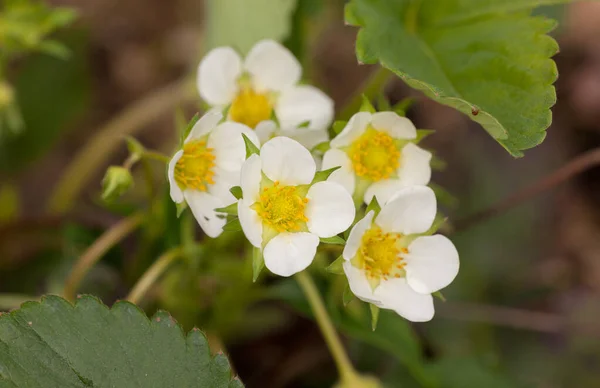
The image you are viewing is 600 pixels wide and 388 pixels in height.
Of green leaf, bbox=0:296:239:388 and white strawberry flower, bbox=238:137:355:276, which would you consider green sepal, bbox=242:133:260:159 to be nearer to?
white strawberry flower, bbox=238:137:355:276

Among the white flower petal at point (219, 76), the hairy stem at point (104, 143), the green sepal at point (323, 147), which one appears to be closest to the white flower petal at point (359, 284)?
the green sepal at point (323, 147)

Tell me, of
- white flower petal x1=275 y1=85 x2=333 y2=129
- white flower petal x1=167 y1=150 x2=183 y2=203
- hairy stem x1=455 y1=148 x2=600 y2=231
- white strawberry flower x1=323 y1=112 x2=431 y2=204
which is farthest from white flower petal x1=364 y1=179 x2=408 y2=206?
hairy stem x1=455 y1=148 x2=600 y2=231

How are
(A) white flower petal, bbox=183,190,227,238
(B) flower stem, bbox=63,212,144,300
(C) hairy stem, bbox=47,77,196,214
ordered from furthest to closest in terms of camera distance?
(C) hairy stem, bbox=47,77,196,214
(B) flower stem, bbox=63,212,144,300
(A) white flower petal, bbox=183,190,227,238

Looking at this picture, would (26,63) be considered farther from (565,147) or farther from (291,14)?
(565,147)

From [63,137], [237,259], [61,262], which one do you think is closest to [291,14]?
[237,259]

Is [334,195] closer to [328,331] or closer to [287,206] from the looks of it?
[287,206]

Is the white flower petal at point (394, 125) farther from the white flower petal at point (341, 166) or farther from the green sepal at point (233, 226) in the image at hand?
the green sepal at point (233, 226)
